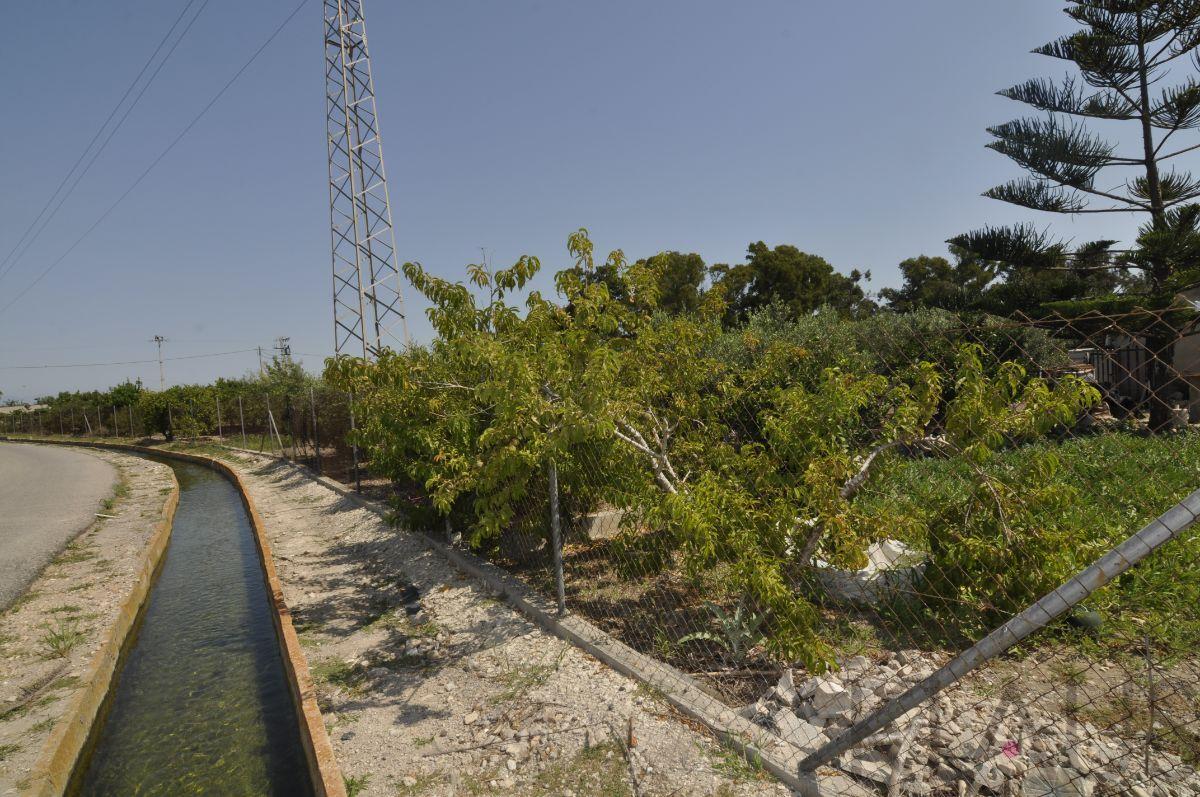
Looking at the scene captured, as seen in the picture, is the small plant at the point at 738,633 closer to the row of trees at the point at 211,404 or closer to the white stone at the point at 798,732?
the white stone at the point at 798,732

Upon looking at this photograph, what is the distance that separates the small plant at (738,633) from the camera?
370 cm

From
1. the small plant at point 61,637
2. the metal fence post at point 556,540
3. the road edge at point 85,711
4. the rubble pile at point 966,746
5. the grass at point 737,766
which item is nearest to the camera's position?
the rubble pile at point 966,746

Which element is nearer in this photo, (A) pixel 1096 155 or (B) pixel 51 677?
(B) pixel 51 677

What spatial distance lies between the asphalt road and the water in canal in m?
1.39

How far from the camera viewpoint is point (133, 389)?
108 feet

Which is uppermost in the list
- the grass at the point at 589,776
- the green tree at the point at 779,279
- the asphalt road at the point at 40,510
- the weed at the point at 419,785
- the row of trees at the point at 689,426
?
the green tree at the point at 779,279

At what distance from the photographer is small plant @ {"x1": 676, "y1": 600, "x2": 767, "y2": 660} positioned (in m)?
3.70

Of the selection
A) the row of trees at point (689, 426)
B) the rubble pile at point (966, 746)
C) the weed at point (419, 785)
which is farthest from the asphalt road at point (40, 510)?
the rubble pile at point (966, 746)

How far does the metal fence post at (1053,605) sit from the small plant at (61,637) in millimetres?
5593

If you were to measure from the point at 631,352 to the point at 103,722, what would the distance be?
14.5 feet

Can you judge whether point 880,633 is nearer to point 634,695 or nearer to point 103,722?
point 634,695

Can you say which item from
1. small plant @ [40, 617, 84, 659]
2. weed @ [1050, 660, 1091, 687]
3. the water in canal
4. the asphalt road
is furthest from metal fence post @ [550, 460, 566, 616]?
the asphalt road

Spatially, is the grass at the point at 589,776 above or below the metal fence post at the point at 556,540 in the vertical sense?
below

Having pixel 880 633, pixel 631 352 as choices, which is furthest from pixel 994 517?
pixel 631 352
